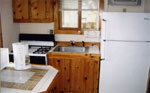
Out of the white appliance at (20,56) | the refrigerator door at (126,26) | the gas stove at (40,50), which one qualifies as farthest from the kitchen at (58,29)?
the white appliance at (20,56)

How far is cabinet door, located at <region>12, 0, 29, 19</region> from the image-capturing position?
2.92 meters

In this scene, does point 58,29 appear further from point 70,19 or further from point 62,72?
point 62,72

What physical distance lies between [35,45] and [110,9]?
170cm

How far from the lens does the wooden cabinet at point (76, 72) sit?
2.69m

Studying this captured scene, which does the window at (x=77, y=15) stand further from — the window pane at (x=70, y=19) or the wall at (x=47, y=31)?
the wall at (x=47, y=31)

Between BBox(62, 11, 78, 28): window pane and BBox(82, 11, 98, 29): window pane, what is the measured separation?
0.17m

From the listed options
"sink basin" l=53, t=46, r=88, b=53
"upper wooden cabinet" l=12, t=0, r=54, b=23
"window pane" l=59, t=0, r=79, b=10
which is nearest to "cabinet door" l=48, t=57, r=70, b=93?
"sink basin" l=53, t=46, r=88, b=53

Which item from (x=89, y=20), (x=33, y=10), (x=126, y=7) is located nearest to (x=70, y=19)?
(x=89, y=20)

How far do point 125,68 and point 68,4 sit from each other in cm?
172

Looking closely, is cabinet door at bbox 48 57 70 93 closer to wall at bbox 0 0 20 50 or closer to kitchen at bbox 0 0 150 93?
kitchen at bbox 0 0 150 93

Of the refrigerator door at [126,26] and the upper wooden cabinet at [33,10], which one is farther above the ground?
the upper wooden cabinet at [33,10]

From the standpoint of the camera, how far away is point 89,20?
324cm

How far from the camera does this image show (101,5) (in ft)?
9.92

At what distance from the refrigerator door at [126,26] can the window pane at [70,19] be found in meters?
1.01
